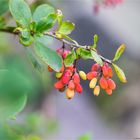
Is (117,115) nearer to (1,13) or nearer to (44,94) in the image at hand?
(44,94)

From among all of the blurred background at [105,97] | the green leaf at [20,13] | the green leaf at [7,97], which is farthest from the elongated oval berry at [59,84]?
the blurred background at [105,97]

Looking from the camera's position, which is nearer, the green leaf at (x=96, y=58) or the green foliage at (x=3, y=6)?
the green leaf at (x=96, y=58)

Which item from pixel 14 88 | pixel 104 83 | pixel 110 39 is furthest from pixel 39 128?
pixel 110 39

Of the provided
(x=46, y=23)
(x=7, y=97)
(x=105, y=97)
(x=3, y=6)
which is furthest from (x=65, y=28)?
(x=105, y=97)

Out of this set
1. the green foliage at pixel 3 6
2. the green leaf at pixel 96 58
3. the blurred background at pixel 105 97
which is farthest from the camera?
the blurred background at pixel 105 97

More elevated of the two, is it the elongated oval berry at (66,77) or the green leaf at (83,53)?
the green leaf at (83,53)

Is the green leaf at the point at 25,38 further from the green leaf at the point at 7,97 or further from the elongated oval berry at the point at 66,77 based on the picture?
the green leaf at the point at 7,97

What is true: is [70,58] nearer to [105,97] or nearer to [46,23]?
[46,23]
